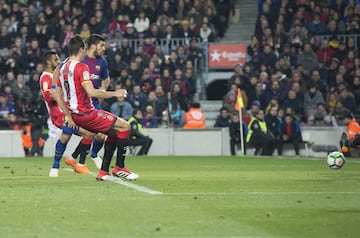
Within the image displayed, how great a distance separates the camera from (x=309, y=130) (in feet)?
94.5

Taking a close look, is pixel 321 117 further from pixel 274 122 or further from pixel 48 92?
pixel 48 92

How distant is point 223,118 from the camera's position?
29.7 metres

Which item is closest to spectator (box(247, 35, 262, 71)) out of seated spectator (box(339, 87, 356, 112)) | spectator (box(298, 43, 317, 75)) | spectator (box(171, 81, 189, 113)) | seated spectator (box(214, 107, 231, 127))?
spectator (box(298, 43, 317, 75))

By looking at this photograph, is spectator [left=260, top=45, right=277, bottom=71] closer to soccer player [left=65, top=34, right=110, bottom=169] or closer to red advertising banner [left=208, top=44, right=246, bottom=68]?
red advertising banner [left=208, top=44, right=246, bottom=68]

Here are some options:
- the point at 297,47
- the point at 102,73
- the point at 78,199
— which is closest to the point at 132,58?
the point at 297,47

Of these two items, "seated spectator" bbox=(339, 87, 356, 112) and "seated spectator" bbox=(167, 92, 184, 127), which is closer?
"seated spectator" bbox=(339, 87, 356, 112)

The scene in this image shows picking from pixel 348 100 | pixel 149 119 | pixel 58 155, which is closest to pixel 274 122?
pixel 348 100

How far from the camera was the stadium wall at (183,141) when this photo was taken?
93.8ft

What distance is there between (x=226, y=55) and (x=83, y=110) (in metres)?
18.0

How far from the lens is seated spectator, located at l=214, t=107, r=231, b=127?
29.7 metres

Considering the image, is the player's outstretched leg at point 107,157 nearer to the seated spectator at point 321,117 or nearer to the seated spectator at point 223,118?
the seated spectator at point 223,118

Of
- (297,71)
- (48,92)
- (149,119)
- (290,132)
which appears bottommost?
(290,132)

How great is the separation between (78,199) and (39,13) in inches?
922

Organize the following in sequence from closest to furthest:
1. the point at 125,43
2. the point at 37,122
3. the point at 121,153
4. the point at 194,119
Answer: the point at 121,153 < the point at 37,122 < the point at 194,119 < the point at 125,43
